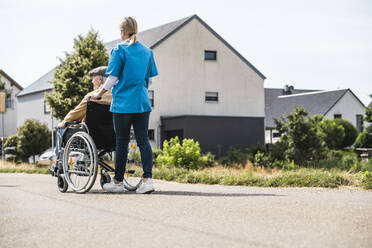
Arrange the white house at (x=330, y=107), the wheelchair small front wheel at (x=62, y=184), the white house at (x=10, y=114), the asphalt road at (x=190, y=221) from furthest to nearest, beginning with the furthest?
the white house at (x=10, y=114) < the white house at (x=330, y=107) < the wheelchair small front wheel at (x=62, y=184) < the asphalt road at (x=190, y=221)

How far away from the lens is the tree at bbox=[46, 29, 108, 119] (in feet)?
77.0

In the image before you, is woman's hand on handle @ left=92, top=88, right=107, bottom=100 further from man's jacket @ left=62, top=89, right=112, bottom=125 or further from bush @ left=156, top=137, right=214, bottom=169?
bush @ left=156, top=137, right=214, bottom=169

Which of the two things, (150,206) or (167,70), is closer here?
(150,206)

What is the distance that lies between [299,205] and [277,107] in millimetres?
50832

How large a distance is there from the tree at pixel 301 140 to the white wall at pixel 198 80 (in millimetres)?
9698

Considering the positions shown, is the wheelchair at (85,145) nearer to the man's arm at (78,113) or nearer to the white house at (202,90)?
the man's arm at (78,113)

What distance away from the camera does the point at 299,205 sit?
4.44 meters

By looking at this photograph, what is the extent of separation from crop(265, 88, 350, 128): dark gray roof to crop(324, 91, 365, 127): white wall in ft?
1.75

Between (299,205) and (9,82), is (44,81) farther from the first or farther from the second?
(299,205)

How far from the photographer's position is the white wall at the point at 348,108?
160 feet

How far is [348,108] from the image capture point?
162 feet

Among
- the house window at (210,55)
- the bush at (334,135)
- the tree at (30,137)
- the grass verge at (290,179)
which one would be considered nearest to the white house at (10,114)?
the house window at (210,55)

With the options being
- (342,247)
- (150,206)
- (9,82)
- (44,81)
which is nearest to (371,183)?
(150,206)

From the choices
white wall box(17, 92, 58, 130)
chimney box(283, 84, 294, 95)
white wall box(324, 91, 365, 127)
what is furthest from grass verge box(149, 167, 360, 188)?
chimney box(283, 84, 294, 95)
